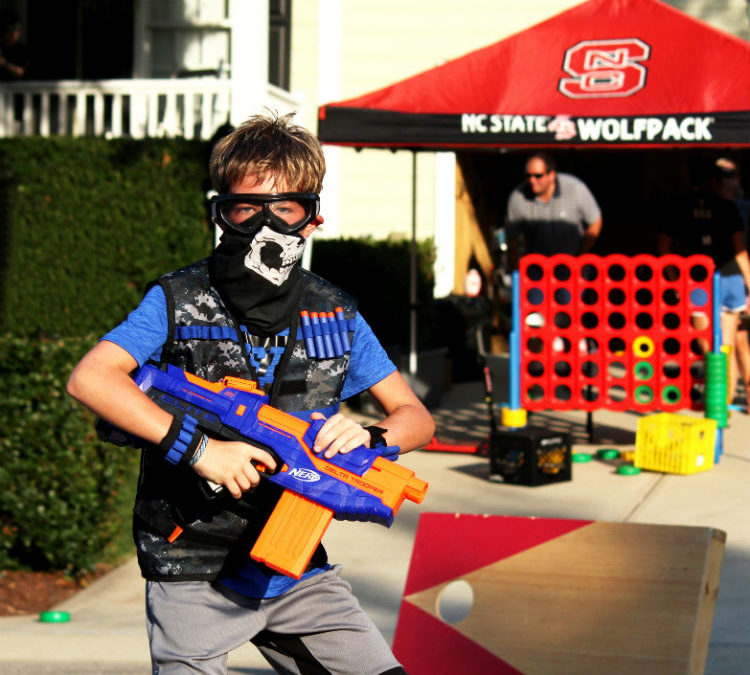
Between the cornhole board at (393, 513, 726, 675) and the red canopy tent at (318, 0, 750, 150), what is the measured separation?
4590mm

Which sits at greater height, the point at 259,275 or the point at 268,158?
the point at 268,158

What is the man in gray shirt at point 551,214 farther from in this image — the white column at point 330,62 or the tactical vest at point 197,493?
the tactical vest at point 197,493

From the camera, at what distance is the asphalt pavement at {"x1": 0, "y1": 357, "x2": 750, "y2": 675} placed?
5031mm

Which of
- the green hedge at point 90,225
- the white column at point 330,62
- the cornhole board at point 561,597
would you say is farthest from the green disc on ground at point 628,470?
the white column at point 330,62

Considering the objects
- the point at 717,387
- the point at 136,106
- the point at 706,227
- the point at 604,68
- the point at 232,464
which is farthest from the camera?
the point at 136,106

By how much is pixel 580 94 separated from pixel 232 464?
6.56 meters

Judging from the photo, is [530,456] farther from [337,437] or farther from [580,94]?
[337,437]

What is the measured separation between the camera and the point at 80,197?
9930 mm

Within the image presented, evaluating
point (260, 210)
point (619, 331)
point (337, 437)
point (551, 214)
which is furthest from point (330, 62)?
point (337, 437)

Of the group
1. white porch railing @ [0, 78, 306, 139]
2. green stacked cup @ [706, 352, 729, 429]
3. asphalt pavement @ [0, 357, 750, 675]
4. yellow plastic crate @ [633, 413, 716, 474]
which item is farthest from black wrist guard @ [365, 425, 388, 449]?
white porch railing @ [0, 78, 306, 139]

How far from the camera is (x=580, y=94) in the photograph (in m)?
→ 8.53

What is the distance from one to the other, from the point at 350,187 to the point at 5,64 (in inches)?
164

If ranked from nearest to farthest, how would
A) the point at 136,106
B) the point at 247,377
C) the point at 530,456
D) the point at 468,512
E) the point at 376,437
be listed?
the point at 376,437 < the point at 247,377 < the point at 468,512 < the point at 530,456 < the point at 136,106

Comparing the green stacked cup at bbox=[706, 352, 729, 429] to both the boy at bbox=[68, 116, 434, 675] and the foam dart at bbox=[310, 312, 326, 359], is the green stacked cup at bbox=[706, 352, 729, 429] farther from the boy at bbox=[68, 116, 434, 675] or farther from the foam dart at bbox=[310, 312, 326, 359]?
the foam dart at bbox=[310, 312, 326, 359]
